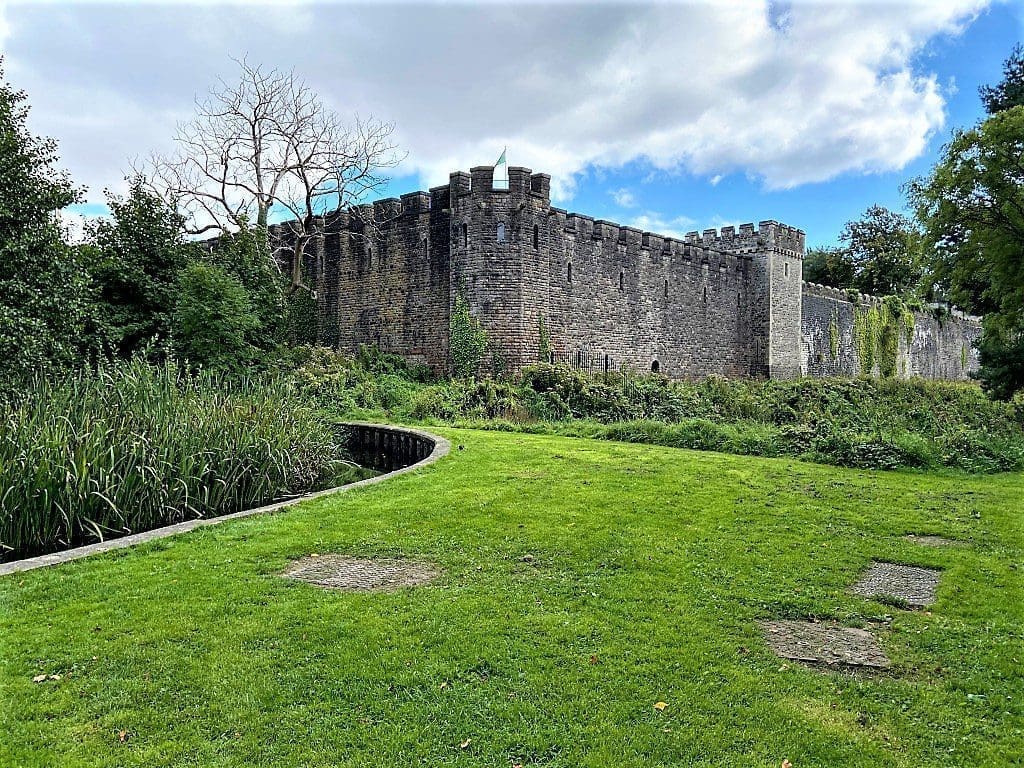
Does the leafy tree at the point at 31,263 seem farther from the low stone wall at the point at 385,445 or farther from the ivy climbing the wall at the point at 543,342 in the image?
the ivy climbing the wall at the point at 543,342

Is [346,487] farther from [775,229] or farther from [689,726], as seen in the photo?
[775,229]

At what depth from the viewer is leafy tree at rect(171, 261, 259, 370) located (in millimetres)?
11906

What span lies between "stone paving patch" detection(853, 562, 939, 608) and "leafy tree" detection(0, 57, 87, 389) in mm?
8706

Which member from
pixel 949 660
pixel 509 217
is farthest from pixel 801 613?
pixel 509 217

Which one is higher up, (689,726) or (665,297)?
(665,297)

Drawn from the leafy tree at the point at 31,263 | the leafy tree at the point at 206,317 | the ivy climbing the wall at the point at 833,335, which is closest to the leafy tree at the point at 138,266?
the leafy tree at the point at 206,317

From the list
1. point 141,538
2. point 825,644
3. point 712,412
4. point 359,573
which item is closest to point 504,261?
point 712,412

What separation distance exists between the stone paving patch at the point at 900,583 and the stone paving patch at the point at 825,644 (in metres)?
0.67

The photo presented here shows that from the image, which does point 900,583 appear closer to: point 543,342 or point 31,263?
point 31,263

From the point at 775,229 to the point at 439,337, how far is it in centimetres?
1354

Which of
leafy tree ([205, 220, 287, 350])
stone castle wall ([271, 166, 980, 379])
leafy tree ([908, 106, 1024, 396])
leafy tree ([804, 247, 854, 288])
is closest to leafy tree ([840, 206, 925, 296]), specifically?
leafy tree ([804, 247, 854, 288])

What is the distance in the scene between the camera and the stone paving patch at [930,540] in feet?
17.3

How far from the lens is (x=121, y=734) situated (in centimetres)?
262

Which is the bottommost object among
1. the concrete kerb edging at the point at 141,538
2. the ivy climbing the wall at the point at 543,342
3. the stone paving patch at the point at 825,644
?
the stone paving patch at the point at 825,644
